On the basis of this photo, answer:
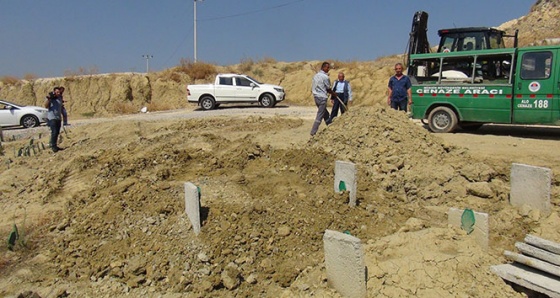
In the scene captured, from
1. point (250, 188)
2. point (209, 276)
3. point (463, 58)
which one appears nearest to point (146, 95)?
point (463, 58)

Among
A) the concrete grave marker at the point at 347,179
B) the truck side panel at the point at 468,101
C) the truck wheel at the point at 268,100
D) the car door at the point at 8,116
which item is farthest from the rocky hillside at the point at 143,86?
A: the concrete grave marker at the point at 347,179

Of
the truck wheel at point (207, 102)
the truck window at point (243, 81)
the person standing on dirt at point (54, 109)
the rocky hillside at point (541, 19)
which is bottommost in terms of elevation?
the person standing on dirt at point (54, 109)

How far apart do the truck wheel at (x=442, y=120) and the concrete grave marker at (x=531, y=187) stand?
5026 mm

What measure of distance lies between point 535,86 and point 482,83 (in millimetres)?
1040

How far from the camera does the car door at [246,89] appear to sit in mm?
19453

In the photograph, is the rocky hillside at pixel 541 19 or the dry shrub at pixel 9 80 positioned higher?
the rocky hillside at pixel 541 19

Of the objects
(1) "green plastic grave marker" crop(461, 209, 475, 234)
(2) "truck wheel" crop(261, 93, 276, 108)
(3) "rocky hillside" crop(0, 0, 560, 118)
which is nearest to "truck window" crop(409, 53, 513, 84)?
(1) "green plastic grave marker" crop(461, 209, 475, 234)

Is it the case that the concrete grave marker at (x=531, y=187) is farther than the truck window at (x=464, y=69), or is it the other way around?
the truck window at (x=464, y=69)

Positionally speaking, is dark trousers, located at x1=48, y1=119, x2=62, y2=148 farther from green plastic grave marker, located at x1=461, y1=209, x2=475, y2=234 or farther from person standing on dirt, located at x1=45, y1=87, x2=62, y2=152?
green plastic grave marker, located at x1=461, y1=209, x2=475, y2=234

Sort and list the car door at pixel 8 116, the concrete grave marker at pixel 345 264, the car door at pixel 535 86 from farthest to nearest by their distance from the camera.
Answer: the car door at pixel 8 116
the car door at pixel 535 86
the concrete grave marker at pixel 345 264

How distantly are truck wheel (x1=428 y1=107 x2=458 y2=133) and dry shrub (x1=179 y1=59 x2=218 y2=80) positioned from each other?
19927 millimetres

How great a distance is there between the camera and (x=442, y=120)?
33.2 feet

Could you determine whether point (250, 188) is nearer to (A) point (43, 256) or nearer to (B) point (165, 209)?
(B) point (165, 209)

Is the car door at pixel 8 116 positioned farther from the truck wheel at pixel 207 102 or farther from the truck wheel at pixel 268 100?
the truck wheel at pixel 268 100
